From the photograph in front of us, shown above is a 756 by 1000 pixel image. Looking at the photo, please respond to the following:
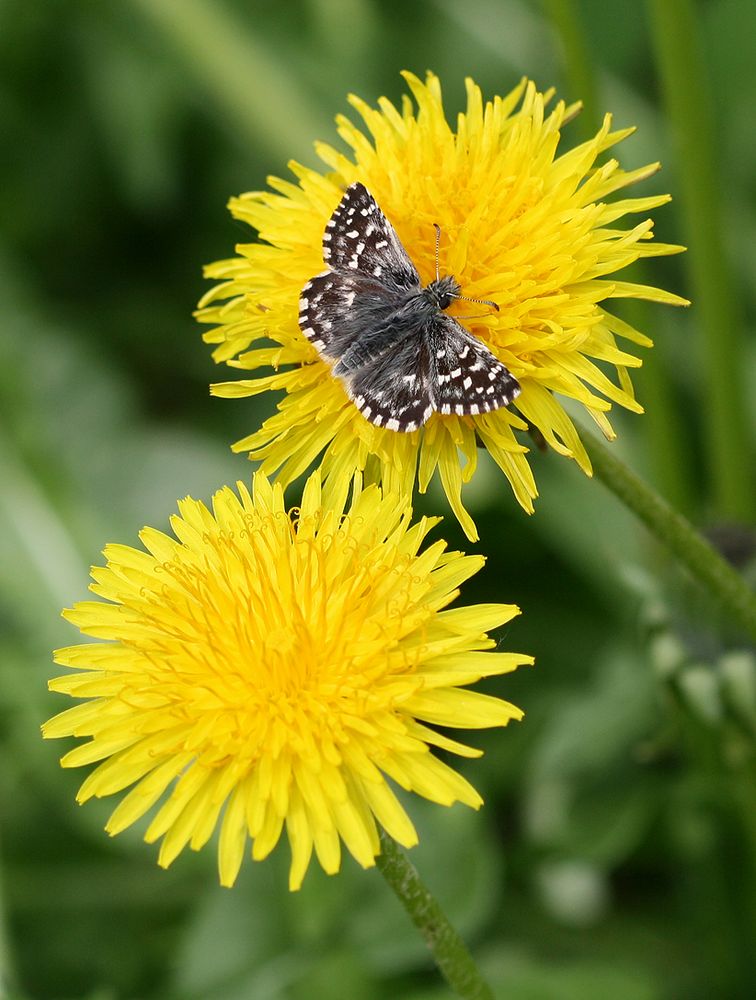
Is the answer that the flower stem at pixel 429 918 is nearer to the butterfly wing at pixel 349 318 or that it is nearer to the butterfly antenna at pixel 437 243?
the butterfly wing at pixel 349 318

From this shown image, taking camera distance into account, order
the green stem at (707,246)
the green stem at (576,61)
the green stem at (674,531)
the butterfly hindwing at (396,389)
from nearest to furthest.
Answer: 1. the butterfly hindwing at (396,389)
2. the green stem at (674,531)
3. the green stem at (576,61)
4. the green stem at (707,246)

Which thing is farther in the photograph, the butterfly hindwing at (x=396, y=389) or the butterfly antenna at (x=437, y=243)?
the butterfly antenna at (x=437, y=243)

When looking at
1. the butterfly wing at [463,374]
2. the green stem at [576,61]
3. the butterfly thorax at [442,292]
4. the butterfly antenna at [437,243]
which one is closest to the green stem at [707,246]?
the green stem at [576,61]

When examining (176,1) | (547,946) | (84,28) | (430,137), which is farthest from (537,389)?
(84,28)

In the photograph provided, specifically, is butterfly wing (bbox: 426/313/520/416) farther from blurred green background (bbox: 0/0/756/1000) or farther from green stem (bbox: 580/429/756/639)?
blurred green background (bbox: 0/0/756/1000)

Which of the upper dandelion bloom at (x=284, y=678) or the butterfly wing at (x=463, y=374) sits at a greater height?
the butterfly wing at (x=463, y=374)

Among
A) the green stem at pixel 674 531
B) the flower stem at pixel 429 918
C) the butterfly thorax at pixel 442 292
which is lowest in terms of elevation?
the flower stem at pixel 429 918
